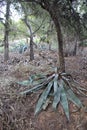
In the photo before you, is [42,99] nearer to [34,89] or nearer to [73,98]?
[34,89]

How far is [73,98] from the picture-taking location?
4.75 m

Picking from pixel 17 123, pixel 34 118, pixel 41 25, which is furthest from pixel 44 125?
pixel 41 25

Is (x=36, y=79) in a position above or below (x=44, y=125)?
above

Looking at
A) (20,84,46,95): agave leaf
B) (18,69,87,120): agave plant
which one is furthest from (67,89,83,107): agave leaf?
(20,84,46,95): agave leaf

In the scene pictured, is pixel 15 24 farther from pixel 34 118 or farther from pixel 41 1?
pixel 34 118

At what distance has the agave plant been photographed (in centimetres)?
465

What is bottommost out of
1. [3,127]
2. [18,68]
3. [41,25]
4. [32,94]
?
[3,127]

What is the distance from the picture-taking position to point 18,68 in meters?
6.34

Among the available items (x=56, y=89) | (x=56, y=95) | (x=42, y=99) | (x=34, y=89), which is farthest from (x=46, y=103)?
(x=34, y=89)

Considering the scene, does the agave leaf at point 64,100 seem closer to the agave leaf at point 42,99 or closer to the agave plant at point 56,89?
the agave plant at point 56,89

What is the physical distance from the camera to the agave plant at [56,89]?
465cm

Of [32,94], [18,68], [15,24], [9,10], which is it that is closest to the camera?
[32,94]

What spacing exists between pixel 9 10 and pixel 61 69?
135 inches

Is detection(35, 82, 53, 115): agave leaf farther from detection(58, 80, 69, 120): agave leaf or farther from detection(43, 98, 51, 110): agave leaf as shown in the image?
detection(58, 80, 69, 120): agave leaf
